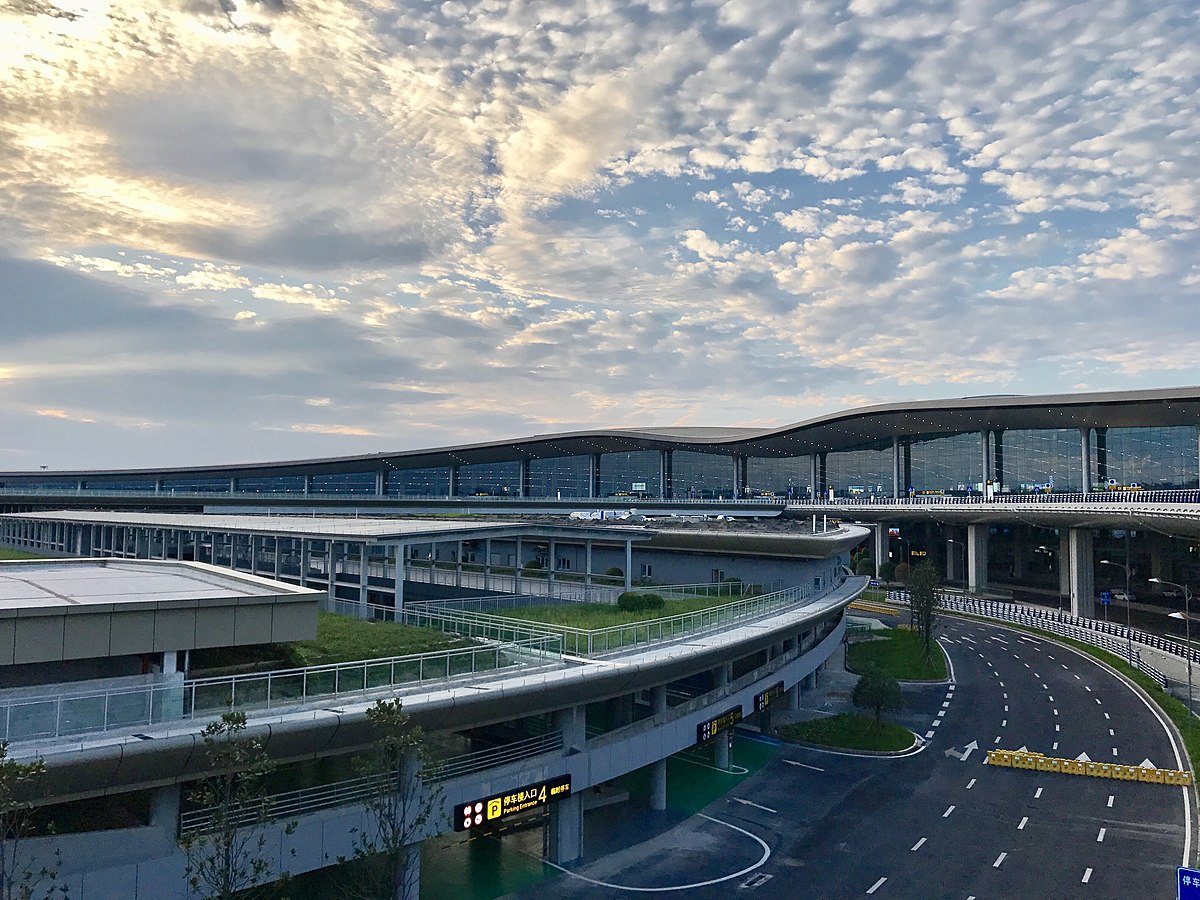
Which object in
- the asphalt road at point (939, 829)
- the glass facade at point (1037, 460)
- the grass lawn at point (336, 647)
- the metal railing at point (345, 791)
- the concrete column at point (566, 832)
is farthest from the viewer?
the glass facade at point (1037, 460)

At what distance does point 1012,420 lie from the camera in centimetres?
9769

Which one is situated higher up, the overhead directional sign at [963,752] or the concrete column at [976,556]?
the concrete column at [976,556]

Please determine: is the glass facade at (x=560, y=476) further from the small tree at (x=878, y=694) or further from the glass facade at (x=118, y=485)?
the small tree at (x=878, y=694)

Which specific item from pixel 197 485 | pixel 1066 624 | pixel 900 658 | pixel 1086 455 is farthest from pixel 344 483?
pixel 1066 624

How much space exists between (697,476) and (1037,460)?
54.2 m

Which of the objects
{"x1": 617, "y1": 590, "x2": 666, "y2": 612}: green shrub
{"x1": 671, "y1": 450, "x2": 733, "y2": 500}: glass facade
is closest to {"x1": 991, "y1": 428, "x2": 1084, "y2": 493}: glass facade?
{"x1": 671, "y1": 450, "x2": 733, "y2": 500}: glass facade

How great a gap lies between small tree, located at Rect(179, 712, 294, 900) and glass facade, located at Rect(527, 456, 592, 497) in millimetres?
126700

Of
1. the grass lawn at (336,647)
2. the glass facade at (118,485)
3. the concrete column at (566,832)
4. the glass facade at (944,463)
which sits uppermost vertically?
the glass facade at (944,463)

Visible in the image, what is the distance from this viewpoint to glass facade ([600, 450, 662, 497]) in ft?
460

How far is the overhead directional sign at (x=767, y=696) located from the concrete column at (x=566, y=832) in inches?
499

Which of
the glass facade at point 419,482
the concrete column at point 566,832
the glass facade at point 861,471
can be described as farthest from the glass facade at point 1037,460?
the glass facade at point 419,482

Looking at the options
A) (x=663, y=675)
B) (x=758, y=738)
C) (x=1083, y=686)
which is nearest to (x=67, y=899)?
(x=663, y=675)

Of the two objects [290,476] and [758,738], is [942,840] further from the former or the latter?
[290,476]

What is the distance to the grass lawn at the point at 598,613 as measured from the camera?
32.7 metres
